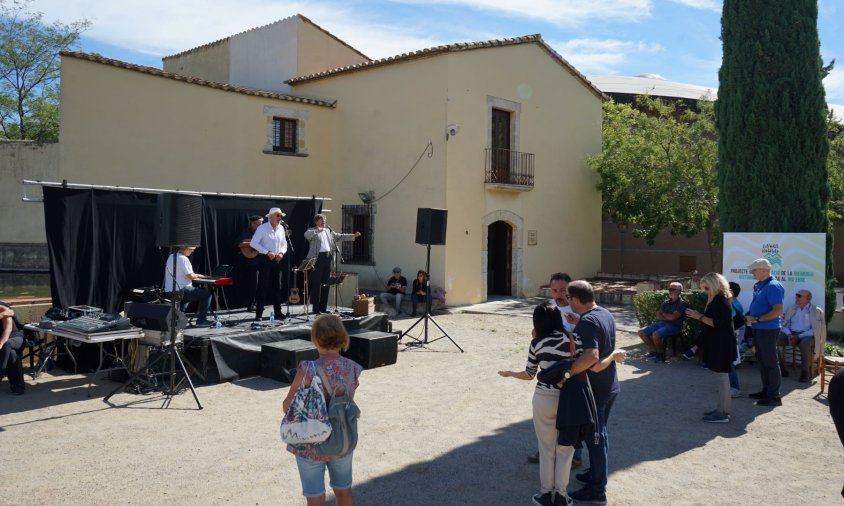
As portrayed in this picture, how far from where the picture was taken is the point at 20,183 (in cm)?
1573

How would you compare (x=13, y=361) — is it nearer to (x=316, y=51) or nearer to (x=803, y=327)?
(x=803, y=327)

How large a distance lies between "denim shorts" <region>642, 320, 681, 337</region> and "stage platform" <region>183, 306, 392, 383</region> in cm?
449

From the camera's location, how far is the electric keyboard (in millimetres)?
6344

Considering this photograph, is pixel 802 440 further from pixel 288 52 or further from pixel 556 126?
pixel 288 52

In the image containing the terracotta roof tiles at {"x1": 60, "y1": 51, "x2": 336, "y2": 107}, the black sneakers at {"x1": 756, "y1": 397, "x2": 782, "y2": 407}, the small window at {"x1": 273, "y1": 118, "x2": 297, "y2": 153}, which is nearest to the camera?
the black sneakers at {"x1": 756, "y1": 397, "x2": 782, "y2": 407}

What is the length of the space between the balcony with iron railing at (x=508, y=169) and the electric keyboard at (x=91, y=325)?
9.31 m

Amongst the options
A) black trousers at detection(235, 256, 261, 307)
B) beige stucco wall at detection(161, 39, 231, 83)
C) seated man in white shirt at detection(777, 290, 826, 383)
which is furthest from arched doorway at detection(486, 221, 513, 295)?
beige stucco wall at detection(161, 39, 231, 83)

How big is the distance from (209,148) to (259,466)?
10.6m

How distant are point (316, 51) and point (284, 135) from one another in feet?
11.5

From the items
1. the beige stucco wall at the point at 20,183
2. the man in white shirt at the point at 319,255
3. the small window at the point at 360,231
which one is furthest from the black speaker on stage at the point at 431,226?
the beige stucco wall at the point at 20,183

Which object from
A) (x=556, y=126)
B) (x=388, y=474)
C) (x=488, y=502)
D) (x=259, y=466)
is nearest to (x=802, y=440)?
(x=488, y=502)

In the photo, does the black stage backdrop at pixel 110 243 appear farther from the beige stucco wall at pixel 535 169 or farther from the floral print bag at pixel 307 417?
the beige stucco wall at pixel 535 169

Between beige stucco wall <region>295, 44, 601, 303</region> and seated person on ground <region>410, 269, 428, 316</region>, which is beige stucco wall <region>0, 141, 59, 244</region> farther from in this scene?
seated person on ground <region>410, 269, 428, 316</region>

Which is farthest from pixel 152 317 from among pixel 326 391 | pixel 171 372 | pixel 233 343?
pixel 326 391
